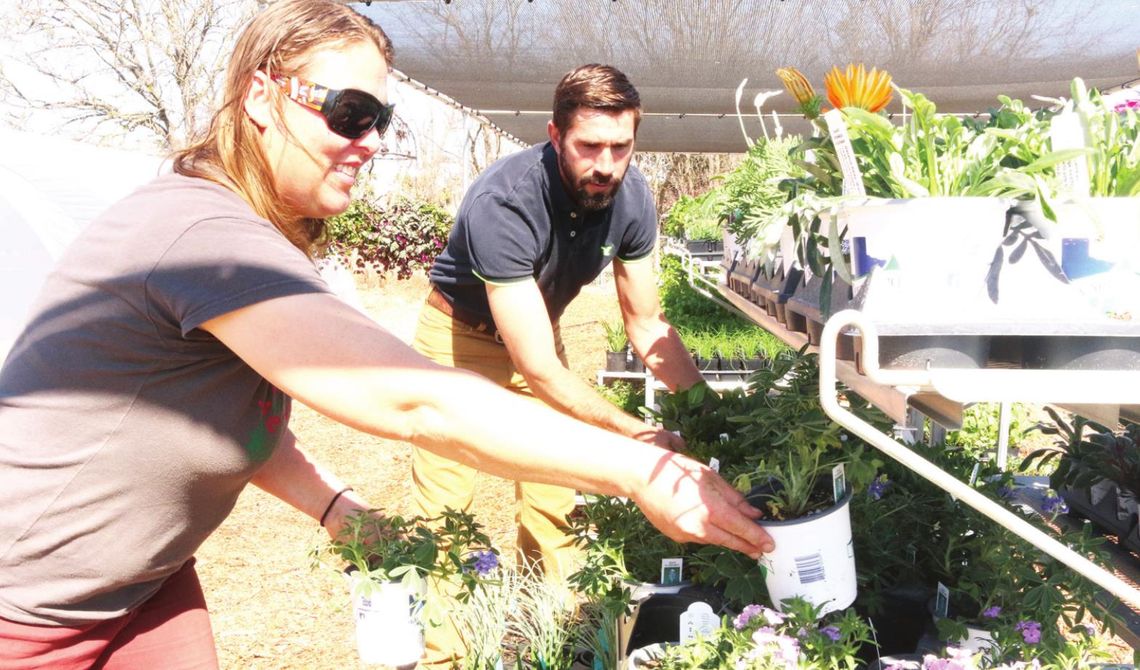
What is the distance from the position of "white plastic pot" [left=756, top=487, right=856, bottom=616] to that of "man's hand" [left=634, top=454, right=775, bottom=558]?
0.10 feet

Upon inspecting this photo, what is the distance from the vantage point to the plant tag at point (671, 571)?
1.59 metres

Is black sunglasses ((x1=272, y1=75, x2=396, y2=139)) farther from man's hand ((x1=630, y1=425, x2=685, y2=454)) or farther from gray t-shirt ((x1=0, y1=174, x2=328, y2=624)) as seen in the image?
man's hand ((x1=630, y1=425, x2=685, y2=454))

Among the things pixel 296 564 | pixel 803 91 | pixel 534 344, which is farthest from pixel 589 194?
pixel 296 564

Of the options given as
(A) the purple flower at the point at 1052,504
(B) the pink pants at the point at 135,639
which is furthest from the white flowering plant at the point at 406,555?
(A) the purple flower at the point at 1052,504

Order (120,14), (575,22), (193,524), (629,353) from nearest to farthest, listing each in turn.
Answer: (193,524), (575,22), (629,353), (120,14)

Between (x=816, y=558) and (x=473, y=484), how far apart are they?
154 cm

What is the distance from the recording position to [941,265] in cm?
105

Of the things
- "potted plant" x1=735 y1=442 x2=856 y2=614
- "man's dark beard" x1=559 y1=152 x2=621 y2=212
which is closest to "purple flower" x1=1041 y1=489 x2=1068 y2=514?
"potted plant" x1=735 y1=442 x2=856 y2=614

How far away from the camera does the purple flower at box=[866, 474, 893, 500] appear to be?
1.80m

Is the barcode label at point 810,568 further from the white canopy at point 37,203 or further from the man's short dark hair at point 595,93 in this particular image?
the white canopy at point 37,203

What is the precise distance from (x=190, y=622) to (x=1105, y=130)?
5.31 feet

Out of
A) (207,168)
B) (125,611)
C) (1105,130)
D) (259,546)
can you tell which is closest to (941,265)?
(1105,130)

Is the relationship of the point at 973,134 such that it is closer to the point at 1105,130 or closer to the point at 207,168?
the point at 1105,130

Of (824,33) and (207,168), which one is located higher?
(824,33)
